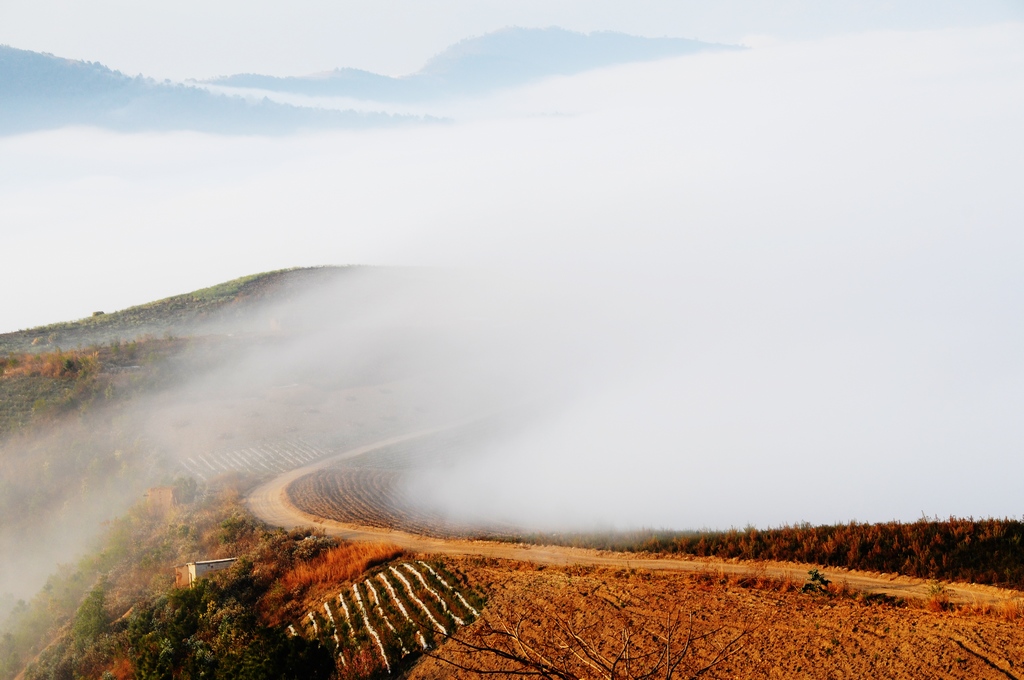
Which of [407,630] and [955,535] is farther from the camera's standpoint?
[955,535]

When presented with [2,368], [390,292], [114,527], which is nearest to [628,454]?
[114,527]

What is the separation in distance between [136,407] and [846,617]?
Result: 158 feet

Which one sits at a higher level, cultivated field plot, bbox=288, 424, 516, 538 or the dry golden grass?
cultivated field plot, bbox=288, 424, 516, 538

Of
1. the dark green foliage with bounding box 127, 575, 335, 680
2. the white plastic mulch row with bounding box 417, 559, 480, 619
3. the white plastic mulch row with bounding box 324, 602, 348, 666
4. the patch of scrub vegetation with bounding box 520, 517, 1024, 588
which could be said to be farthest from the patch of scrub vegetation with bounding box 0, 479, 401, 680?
the patch of scrub vegetation with bounding box 520, 517, 1024, 588

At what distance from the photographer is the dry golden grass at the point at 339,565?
2148 cm

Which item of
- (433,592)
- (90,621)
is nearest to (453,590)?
(433,592)

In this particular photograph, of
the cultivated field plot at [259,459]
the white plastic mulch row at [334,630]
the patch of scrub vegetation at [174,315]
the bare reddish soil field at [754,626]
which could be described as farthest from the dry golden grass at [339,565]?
the patch of scrub vegetation at [174,315]

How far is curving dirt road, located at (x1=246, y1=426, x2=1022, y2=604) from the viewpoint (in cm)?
1581

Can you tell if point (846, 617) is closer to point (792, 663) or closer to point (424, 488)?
point (792, 663)

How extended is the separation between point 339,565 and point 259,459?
22.5 metres

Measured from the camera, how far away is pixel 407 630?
1695 centimetres

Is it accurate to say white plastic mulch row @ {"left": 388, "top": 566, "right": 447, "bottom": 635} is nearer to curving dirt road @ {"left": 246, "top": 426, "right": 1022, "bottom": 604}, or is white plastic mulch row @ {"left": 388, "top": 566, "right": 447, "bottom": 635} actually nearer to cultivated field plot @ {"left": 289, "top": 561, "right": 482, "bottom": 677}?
cultivated field plot @ {"left": 289, "top": 561, "right": 482, "bottom": 677}

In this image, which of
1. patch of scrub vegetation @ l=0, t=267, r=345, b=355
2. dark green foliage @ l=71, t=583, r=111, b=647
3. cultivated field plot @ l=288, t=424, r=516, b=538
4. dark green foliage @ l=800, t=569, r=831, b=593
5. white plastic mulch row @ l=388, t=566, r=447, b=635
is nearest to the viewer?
dark green foliage @ l=800, t=569, r=831, b=593

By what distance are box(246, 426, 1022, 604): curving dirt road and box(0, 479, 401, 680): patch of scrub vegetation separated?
1436 millimetres
